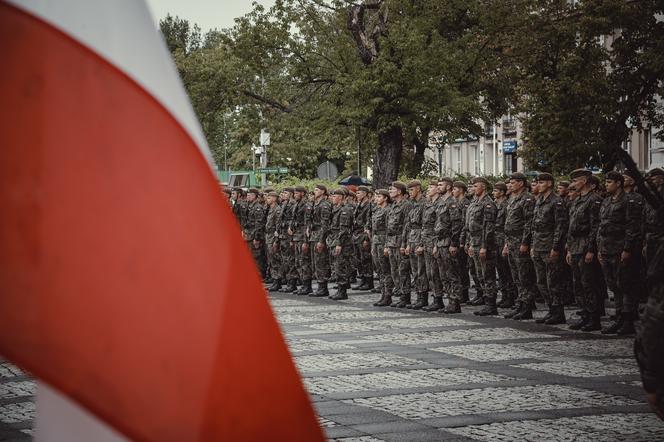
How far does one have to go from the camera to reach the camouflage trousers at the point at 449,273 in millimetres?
18297

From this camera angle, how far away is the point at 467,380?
10477 mm

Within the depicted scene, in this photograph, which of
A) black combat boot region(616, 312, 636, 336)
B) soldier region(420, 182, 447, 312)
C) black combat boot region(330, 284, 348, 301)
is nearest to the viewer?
black combat boot region(616, 312, 636, 336)

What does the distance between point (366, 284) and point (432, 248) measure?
16.9 feet

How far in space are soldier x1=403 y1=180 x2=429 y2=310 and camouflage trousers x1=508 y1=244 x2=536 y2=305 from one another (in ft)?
7.45

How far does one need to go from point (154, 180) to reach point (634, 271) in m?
13.7

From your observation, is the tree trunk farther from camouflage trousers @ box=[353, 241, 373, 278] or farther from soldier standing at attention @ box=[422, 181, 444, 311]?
soldier standing at attention @ box=[422, 181, 444, 311]

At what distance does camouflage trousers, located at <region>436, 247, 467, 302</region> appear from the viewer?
18.3 m

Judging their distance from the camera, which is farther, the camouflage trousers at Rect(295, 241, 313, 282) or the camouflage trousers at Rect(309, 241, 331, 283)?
the camouflage trousers at Rect(295, 241, 313, 282)

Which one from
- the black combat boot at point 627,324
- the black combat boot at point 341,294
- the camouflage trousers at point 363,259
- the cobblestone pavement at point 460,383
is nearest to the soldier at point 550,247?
the cobblestone pavement at point 460,383

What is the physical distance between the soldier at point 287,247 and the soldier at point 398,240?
404 centimetres

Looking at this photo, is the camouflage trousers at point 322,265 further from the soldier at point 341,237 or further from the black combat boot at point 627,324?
the black combat boot at point 627,324

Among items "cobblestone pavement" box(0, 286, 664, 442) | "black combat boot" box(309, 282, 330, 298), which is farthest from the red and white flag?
"black combat boot" box(309, 282, 330, 298)

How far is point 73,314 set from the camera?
194cm

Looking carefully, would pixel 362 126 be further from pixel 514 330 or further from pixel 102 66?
pixel 102 66
